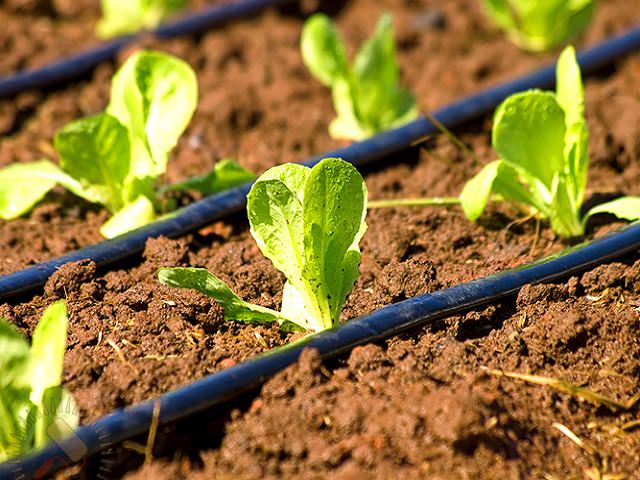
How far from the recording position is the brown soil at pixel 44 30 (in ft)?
11.1

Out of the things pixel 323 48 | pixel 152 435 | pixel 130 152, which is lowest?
pixel 152 435

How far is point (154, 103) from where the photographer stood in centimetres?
229

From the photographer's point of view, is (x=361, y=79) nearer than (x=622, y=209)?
No

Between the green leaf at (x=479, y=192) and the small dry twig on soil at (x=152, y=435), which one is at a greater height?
the green leaf at (x=479, y=192)

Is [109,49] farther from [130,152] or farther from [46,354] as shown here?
[46,354]

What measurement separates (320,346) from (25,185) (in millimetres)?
996

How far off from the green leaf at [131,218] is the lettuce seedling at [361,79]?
76 centimetres

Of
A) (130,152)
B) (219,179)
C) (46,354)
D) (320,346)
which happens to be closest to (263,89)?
(219,179)

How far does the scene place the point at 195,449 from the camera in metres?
1.55

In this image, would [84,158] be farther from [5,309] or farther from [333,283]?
[333,283]

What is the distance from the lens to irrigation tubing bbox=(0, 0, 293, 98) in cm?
311

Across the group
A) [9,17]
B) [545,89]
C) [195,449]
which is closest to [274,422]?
[195,449]

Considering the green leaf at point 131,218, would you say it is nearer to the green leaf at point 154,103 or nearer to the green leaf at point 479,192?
the green leaf at point 154,103

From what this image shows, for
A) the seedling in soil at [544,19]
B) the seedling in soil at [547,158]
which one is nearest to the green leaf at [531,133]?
the seedling in soil at [547,158]
